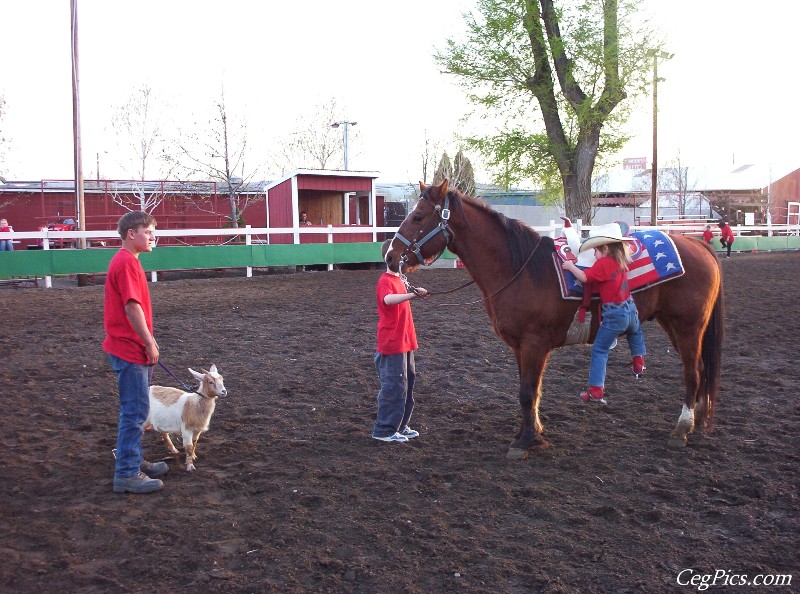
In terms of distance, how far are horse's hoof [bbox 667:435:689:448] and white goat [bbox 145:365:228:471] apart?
140 inches

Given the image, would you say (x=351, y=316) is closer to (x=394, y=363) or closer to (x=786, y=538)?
(x=394, y=363)

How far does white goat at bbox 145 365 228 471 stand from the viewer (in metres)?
5.05

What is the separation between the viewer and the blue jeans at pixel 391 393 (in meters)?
5.53

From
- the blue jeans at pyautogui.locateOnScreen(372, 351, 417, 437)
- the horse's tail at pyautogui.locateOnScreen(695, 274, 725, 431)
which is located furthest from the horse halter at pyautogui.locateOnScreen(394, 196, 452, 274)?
the horse's tail at pyautogui.locateOnScreen(695, 274, 725, 431)

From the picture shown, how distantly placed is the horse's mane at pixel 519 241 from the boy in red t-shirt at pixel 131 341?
246 cm

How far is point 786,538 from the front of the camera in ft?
12.3

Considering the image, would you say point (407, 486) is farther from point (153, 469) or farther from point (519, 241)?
point (519, 241)

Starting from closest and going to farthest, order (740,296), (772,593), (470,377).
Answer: (772,593) < (470,377) < (740,296)

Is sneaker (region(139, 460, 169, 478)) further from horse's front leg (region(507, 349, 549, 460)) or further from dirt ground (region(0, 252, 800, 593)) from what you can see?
horse's front leg (region(507, 349, 549, 460))

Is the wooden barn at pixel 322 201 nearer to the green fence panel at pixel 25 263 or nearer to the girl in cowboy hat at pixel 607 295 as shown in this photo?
the green fence panel at pixel 25 263

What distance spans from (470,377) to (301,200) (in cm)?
2151

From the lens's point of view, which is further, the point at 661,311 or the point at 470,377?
the point at 470,377

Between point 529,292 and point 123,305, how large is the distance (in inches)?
120

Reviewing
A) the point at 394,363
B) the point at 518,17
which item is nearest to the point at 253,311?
the point at 394,363
